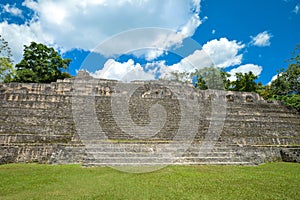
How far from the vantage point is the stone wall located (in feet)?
29.5

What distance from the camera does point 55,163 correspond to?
8.48 meters

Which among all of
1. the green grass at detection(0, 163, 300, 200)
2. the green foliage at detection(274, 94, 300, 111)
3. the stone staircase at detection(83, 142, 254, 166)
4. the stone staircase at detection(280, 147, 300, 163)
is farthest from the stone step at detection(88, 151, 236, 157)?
the green foliage at detection(274, 94, 300, 111)

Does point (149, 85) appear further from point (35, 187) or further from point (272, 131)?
point (35, 187)

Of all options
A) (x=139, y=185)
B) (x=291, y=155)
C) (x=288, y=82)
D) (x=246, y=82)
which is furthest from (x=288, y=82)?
(x=139, y=185)

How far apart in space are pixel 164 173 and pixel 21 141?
722cm

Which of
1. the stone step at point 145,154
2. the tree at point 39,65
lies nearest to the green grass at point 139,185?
the stone step at point 145,154

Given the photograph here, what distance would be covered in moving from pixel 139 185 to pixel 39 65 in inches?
1070

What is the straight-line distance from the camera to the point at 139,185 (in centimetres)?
528

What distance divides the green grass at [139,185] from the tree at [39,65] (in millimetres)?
22482

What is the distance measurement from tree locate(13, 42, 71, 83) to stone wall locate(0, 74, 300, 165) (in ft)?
25.7

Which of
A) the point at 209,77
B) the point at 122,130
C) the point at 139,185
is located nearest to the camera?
the point at 139,185

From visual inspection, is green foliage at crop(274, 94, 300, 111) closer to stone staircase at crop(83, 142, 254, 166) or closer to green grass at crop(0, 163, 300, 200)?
stone staircase at crop(83, 142, 254, 166)

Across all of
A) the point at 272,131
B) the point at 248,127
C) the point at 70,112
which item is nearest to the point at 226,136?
the point at 248,127

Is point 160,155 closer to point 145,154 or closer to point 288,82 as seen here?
point 145,154
